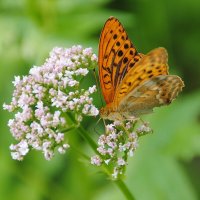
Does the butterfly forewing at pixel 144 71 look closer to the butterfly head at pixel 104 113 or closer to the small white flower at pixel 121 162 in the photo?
→ the butterfly head at pixel 104 113

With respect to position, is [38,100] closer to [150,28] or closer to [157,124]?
[157,124]

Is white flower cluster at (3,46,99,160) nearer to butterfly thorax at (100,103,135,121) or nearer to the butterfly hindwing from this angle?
butterfly thorax at (100,103,135,121)

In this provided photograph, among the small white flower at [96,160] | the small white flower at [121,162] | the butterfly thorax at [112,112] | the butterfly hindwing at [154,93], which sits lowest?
the small white flower at [121,162]

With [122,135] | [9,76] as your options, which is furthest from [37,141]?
[9,76]

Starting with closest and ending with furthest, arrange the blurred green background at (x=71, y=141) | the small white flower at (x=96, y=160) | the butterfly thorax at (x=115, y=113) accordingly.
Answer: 1. the small white flower at (x=96, y=160)
2. the butterfly thorax at (x=115, y=113)
3. the blurred green background at (x=71, y=141)

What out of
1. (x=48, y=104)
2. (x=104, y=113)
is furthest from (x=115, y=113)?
(x=48, y=104)

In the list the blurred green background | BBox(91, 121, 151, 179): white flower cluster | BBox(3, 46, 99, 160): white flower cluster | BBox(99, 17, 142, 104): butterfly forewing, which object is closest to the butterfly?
BBox(99, 17, 142, 104): butterfly forewing

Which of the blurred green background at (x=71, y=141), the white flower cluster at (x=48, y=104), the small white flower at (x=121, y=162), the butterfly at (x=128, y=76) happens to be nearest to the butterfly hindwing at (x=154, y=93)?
the butterfly at (x=128, y=76)
